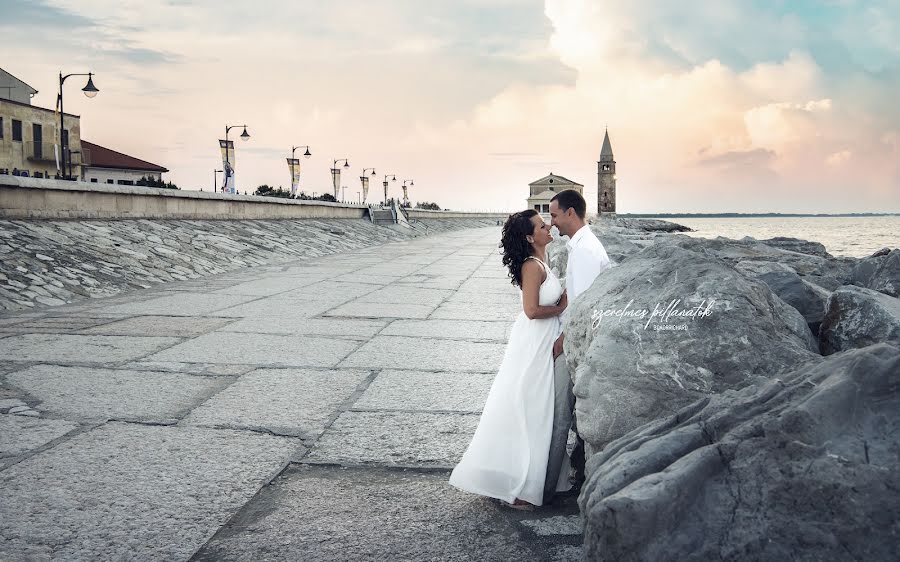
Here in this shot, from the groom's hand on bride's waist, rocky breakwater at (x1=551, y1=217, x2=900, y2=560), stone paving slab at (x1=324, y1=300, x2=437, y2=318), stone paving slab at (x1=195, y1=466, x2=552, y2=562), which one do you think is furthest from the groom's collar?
stone paving slab at (x1=324, y1=300, x2=437, y2=318)

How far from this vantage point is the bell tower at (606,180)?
109938 millimetres

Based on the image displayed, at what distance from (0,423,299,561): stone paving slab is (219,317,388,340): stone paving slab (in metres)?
3.17

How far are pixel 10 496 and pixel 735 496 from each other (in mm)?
2983

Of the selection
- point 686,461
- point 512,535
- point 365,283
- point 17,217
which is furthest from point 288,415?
point 17,217

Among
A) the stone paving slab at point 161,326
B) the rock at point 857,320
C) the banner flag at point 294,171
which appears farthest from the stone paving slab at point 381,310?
the banner flag at point 294,171

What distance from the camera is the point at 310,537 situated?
2.77m

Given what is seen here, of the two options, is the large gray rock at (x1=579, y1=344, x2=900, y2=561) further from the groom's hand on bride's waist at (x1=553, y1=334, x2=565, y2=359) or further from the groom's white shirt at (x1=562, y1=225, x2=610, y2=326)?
the groom's white shirt at (x1=562, y1=225, x2=610, y2=326)

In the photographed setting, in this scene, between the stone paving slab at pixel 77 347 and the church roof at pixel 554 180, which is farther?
the church roof at pixel 554 180

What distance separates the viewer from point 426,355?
20.3ft

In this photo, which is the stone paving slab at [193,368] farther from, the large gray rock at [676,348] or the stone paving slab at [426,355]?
the large gray rock at [676,348]

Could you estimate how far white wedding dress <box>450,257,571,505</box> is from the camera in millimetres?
3133

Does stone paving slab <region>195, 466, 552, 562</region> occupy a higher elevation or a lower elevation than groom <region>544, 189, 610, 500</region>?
lower

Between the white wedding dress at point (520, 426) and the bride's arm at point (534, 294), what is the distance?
35 mm

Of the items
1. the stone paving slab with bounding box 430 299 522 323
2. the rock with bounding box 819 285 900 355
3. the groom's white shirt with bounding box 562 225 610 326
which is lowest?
the stone paving slab with bounding box 430 299 522 323
